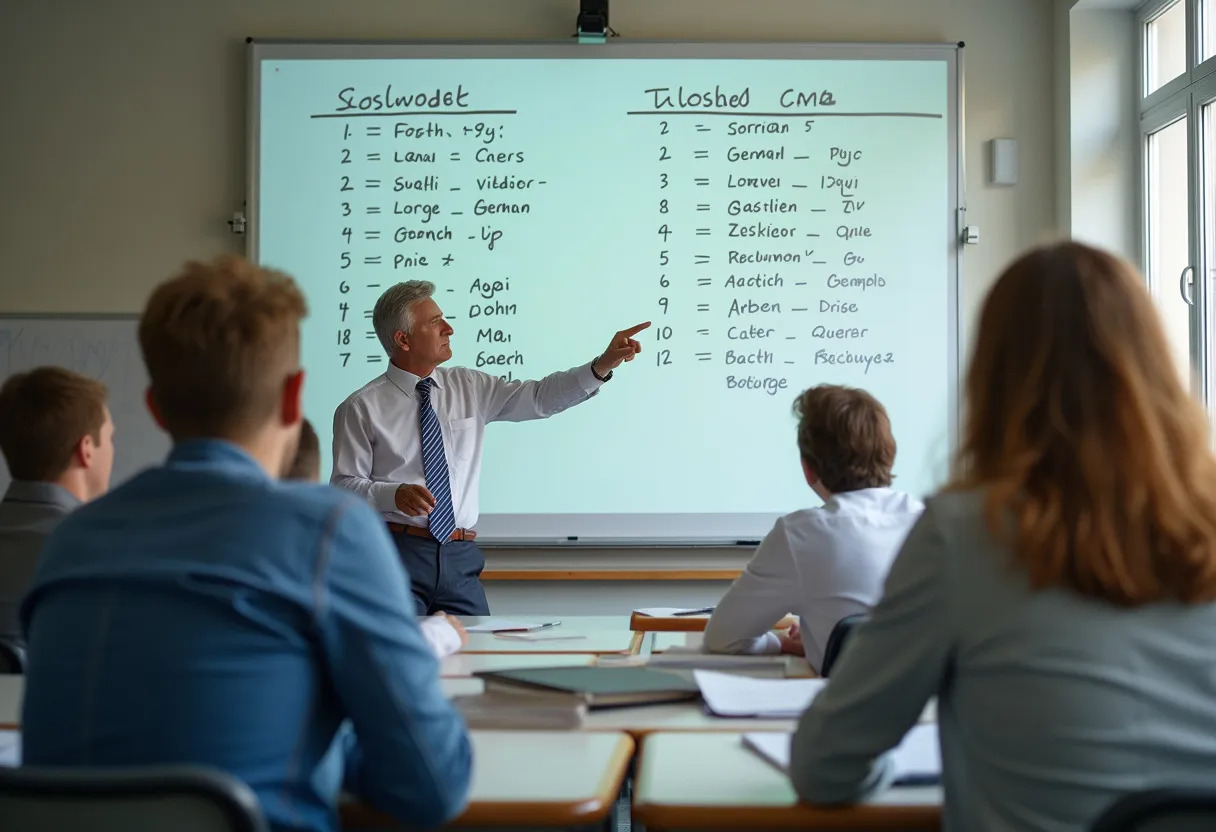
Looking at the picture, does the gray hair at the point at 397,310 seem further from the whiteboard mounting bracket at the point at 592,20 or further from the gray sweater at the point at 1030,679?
the gray sweater at the point at 1030,679

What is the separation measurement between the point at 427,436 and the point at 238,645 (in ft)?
8.45

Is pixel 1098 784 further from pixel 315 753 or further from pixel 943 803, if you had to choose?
pixel 315 753

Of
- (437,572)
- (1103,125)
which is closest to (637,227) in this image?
(437,572)

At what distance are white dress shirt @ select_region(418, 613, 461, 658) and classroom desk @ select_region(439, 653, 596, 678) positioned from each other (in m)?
0.03

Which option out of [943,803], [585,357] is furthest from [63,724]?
[585,357]

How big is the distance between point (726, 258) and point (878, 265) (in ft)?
2.00

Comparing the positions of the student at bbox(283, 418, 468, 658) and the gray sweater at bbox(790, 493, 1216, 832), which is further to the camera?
the student at bbox(283, 418, 468, 658)

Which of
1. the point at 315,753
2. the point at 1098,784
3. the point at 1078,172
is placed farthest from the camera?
the point at 1078,172

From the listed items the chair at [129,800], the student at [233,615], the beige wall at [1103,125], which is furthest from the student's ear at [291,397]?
the beige wall at [1103,125]

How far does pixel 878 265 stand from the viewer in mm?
4539

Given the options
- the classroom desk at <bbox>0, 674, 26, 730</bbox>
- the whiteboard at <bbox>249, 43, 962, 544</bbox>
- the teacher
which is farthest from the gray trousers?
the classroom desk at <bbox>0, 674, 26, 730</bbox>

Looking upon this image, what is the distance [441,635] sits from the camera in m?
2.34

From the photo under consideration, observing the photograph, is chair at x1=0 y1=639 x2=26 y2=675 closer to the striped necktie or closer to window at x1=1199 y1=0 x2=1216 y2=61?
the striped necktie

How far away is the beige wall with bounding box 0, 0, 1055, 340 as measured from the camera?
15.0 feet
